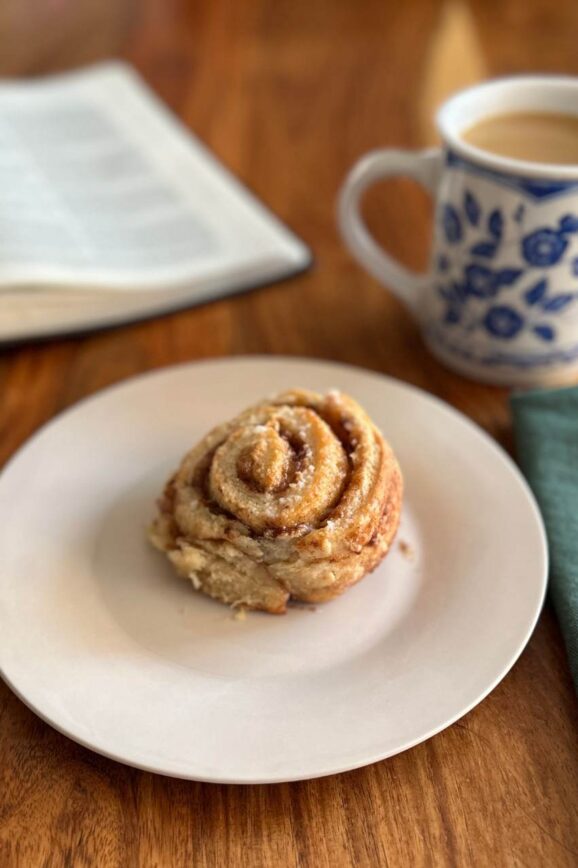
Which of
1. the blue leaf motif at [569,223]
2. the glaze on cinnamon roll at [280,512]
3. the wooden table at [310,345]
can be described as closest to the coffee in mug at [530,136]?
the blue leaf motif at [569,223]

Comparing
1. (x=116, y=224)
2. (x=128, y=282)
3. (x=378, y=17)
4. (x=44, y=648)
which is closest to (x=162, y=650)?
(x=44, y=648)

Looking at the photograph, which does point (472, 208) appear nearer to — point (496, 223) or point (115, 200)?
point (496, 223)

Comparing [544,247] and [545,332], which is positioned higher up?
[544,247]

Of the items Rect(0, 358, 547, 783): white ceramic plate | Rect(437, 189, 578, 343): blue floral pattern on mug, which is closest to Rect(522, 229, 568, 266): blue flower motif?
Rect(437, 189, 578, 343): blue floral pattern on mug

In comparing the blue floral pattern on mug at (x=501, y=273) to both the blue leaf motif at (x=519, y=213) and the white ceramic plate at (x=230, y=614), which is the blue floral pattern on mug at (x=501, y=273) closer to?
the blue leaf motif at (x=519, y=213)

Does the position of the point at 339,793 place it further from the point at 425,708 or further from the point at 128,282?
the point at 128,282

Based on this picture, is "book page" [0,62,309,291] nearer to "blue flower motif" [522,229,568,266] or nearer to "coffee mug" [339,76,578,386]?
"coffee mug" [339,76,578,386]

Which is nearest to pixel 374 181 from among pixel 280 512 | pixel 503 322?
pixel 503 322
